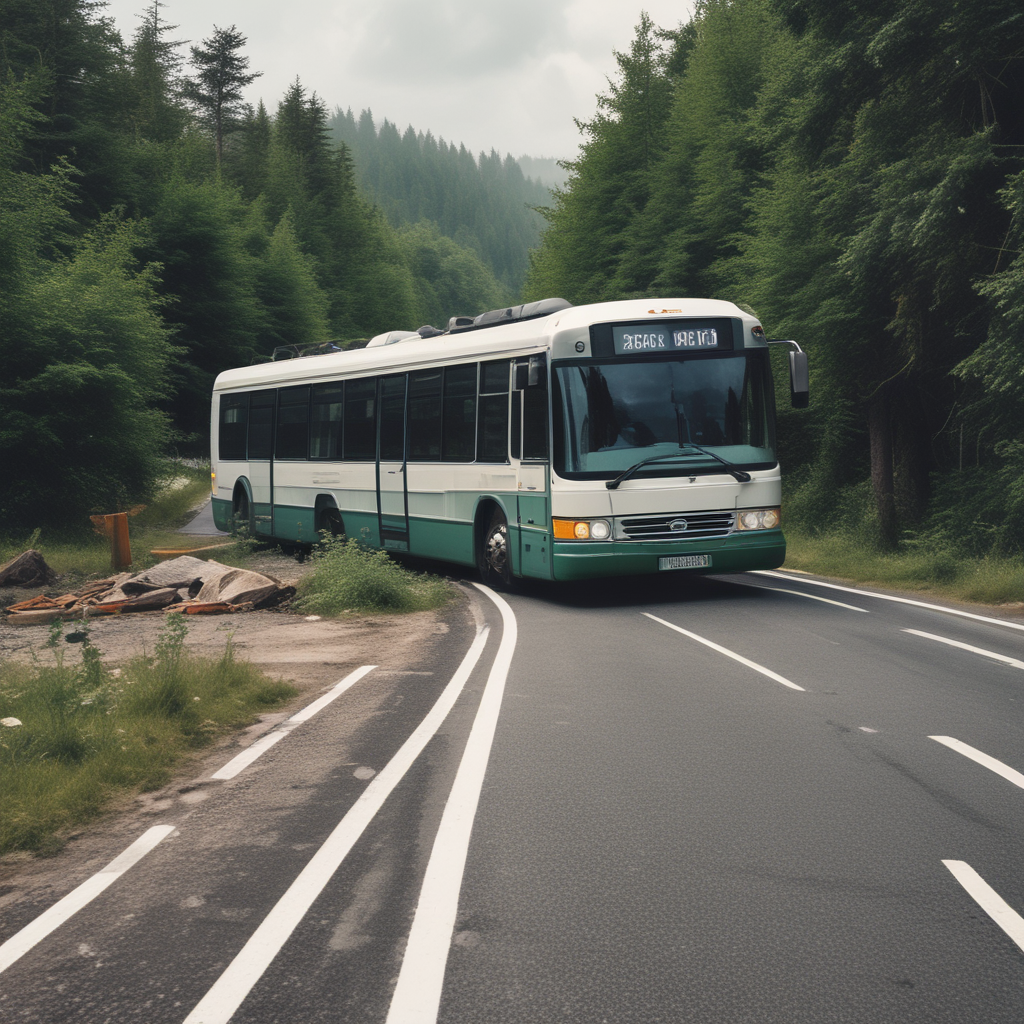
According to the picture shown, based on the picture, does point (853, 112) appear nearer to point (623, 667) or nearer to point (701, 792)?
point (623, 667)

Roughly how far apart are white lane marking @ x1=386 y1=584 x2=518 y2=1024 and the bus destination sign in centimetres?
712

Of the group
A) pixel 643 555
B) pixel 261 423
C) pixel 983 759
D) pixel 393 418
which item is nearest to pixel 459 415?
pixel 393 418

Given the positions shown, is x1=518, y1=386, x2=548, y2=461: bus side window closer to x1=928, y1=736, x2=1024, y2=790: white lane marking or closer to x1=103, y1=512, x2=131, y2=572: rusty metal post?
x1=928, y1=736, x2=1024, y2=790: white lane marking

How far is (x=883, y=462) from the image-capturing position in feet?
68.2

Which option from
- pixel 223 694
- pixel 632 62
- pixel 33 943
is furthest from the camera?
pixel 632 62

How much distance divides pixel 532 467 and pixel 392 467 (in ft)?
14.2

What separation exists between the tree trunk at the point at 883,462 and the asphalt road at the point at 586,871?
11986 millimetres

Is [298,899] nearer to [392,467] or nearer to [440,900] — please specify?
[440,900]

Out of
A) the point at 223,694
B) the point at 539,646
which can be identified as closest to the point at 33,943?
the point at 223,694

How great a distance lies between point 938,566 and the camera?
645 inches

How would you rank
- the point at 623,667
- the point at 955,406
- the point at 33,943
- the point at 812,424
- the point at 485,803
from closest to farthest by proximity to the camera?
the point at 33,943 → the point at 485,803 → the point at 623,667 → the point at 955,406 → the point at 812,424

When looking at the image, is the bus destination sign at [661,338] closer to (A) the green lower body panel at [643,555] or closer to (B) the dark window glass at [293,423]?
(A) the green lower body panel at [643,555]

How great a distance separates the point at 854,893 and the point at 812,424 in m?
23.5

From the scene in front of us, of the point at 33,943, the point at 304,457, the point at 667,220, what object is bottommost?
the point at 33,943
